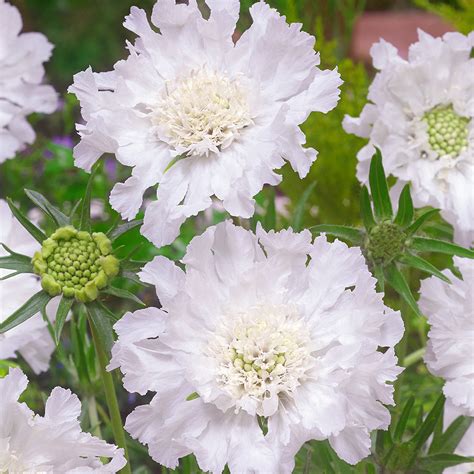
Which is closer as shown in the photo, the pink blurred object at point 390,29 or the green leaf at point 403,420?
the green leaf at point 403,420

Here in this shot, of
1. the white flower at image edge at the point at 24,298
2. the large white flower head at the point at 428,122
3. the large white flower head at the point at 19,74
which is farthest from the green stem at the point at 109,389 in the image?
the large white flower head at the point at 19,74

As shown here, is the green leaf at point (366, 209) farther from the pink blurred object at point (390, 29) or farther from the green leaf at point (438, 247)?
the pink blurred object at point (390, 29)

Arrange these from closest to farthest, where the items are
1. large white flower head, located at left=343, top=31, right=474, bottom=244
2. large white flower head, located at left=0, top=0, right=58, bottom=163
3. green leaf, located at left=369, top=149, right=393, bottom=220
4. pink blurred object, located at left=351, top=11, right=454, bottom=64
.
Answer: green leaf, located at left=369, top=149, right=393, bottom=220 < large white flower head, located at left=343, top=31, right=474, bottom=244 < large white flower head, located at left=0, top=0, right=58, bottom=163 < pink blurred object, located at left=351, top=11, right=454, bottom=64

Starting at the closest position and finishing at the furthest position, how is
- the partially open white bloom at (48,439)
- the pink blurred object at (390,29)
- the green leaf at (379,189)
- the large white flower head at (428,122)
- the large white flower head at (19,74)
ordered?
the partially open white bloom at (48,439)
the green leaf at (379,189)
the large white flower head at (428,122)
the large white flower head at (19,74)
the pink blurred object at (390,29)

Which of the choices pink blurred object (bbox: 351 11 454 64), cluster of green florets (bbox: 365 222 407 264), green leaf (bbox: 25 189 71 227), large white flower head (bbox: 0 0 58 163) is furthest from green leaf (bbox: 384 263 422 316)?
pink blurred object (bbox: 351 11 454 64)

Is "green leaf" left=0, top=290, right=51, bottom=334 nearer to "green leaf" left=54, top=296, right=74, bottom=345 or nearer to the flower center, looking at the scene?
"green leaf" left=54, top=296, right=74, bottom=345

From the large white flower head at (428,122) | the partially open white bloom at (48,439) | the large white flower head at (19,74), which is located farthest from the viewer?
the large white flower head at (19,74)

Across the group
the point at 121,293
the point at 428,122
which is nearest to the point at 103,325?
the point at 121,293
